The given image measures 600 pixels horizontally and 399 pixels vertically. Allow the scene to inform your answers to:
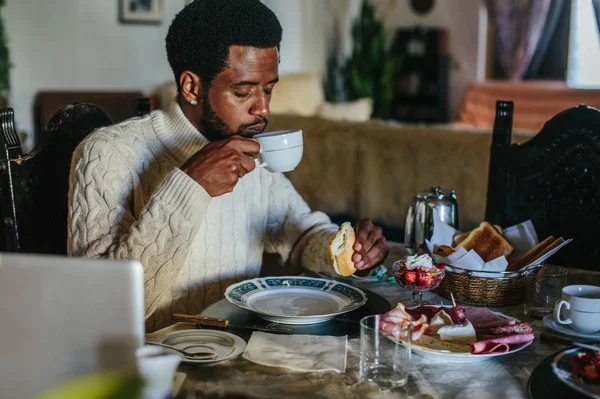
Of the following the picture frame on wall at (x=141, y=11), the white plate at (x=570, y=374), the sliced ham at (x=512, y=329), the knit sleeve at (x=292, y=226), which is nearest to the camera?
the white plate at (x=570, y=374)

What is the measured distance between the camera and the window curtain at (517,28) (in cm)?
713

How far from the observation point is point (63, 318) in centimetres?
79

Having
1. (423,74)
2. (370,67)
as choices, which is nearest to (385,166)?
(370,67)

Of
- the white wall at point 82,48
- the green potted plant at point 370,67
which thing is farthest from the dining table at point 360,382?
the green potted plant at point 370,67

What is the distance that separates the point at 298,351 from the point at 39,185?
34.5 inches

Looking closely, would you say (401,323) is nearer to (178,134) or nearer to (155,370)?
(155,370)

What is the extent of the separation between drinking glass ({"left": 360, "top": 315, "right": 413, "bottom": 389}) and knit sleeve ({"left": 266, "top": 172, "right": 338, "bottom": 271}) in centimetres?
69

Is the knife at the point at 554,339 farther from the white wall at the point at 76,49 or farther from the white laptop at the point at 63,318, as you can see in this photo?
the white wall at the point at 76,49

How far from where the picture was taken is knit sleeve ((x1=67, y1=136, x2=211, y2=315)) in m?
1.46

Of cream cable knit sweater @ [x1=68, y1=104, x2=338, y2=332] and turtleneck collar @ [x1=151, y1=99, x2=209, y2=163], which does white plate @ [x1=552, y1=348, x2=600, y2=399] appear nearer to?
cream cable knit sweater @ [x1=68, y1=104, x2=338, y2=332]

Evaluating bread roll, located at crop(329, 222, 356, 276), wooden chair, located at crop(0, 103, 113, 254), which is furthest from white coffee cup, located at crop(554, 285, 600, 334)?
wooden chair, located at crop(0, 103, 113, 254)

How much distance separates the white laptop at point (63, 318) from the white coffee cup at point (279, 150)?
2.64ft


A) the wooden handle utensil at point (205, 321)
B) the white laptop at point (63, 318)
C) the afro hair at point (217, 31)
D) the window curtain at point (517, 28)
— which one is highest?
the window curtain at point (517, 28)

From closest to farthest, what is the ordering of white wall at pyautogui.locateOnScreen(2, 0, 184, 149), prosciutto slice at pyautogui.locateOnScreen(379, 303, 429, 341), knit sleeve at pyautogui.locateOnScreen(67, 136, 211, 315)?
prosciutto slice at pyautogui.locateOnScreen(379, 303, 429, 341) < knit sleeve at pyautogui.locateOnScreen(67, 136, 211, 315) < white wall at pyautogui.locateOnScreen(2, 0, 184, 149)
